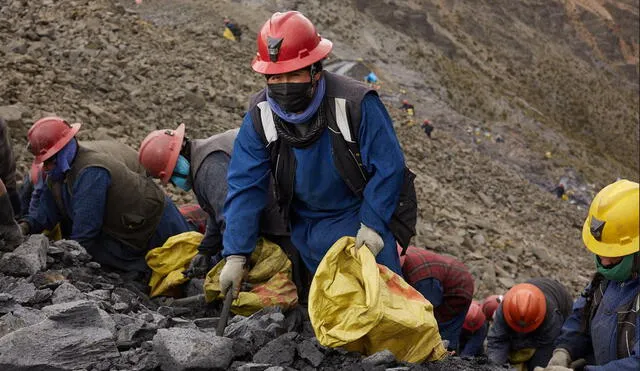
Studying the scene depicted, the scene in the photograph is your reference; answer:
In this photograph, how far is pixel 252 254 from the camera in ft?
12.9

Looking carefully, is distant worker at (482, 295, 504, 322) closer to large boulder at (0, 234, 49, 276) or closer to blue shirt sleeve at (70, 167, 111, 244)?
blue shirt sleeve at (70, 167, 111, 244)

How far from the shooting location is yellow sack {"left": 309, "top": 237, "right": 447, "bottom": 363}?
273 cm

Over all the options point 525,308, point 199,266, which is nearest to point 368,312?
point 199,266

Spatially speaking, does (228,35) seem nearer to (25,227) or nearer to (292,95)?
(25,227)

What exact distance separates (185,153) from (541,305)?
2769 millimetres

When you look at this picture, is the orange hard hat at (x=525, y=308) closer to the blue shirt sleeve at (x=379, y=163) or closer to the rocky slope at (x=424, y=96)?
the blue shirt sleeve at (x=379, y=163)

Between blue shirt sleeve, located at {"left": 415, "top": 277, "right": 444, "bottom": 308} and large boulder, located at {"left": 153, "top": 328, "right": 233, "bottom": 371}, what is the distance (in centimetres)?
178

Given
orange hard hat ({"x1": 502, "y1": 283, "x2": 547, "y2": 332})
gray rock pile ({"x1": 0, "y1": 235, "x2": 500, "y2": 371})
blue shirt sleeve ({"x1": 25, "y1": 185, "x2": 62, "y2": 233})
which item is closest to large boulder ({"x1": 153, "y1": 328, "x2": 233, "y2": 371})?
gray rock pile ({"x1": 0, "y1": 235, "x2": 500, "y2": 371})

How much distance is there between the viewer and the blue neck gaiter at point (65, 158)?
427 centimetres

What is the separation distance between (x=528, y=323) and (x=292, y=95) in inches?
108

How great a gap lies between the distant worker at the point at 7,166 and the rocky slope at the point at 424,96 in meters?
1.39

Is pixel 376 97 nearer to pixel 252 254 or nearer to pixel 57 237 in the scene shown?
pixel 252 254

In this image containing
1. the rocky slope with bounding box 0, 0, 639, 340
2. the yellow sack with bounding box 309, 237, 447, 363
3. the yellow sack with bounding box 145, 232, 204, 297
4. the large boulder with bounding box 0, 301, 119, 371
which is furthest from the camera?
the rocky slope with bounding box 0, 0, 639, 340

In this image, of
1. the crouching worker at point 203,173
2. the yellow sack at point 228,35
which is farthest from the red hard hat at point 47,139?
the yellow sack at point 228,35
